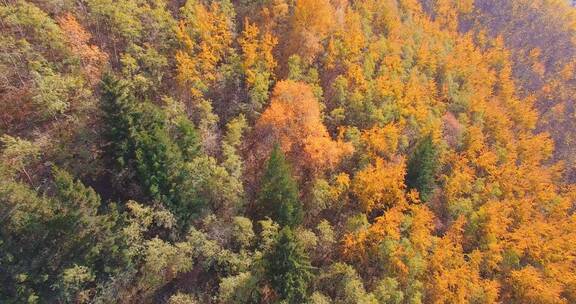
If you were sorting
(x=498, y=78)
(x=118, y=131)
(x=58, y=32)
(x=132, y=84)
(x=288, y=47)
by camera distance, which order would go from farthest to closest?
(x=498, y=78), (x=288, y=47), (x=132, y=84), (x=58, y=32), (x=118, y=131)

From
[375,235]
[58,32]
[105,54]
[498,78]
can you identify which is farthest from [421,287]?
[498,78]

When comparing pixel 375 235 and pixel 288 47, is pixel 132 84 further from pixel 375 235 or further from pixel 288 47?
pixel 375 235

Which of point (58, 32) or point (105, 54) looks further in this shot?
point (105, 54)

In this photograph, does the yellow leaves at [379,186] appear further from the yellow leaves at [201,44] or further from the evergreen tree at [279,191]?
the yellow leaves at [201,44]

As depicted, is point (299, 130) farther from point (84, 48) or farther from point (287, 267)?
point (84, 48)

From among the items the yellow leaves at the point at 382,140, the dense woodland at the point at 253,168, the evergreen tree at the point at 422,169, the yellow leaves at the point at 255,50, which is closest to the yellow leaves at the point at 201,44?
the dense woodland at the point at 253,168

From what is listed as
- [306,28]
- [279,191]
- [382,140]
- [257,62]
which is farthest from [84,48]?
[382,140]

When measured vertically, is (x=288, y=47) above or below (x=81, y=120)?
above

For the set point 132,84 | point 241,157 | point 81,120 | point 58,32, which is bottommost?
point 241,157

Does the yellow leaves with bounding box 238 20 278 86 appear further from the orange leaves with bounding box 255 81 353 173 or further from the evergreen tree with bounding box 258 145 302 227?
the evergreen tree with bounding box 258 145 302 227
